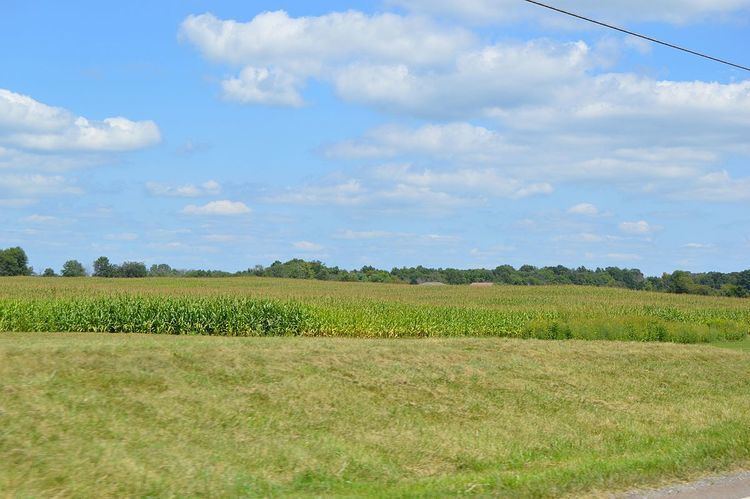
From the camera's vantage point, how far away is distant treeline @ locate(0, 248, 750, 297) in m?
102

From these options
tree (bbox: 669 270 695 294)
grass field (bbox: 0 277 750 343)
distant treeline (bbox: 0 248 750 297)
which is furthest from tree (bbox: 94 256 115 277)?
tree (bbox: 669 270 695 294)

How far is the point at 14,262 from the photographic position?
10231 centimetres

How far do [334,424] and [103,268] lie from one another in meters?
95.9

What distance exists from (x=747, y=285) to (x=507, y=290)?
74576 millimetres

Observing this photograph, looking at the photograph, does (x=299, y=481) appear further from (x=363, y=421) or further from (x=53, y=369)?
(x=53, y=369)

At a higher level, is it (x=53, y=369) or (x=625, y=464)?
(x=53, y=369)

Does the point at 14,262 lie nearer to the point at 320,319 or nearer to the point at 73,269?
the point at 73,269

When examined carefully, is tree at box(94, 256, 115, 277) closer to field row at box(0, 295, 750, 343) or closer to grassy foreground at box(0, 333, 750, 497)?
field row at box(0, 295, 750, 343)

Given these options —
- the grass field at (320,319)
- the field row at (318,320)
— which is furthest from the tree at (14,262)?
the field row at (318,320)

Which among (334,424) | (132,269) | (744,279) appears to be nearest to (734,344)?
(334,424)

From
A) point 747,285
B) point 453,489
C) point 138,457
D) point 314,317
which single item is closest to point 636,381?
point 453,489

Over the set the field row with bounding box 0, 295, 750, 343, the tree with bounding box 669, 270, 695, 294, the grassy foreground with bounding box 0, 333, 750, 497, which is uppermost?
the tree with bounding box 669, 270, 695, 294

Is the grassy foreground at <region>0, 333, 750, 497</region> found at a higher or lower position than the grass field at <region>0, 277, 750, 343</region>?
lower

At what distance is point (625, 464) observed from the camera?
11.0 metres
